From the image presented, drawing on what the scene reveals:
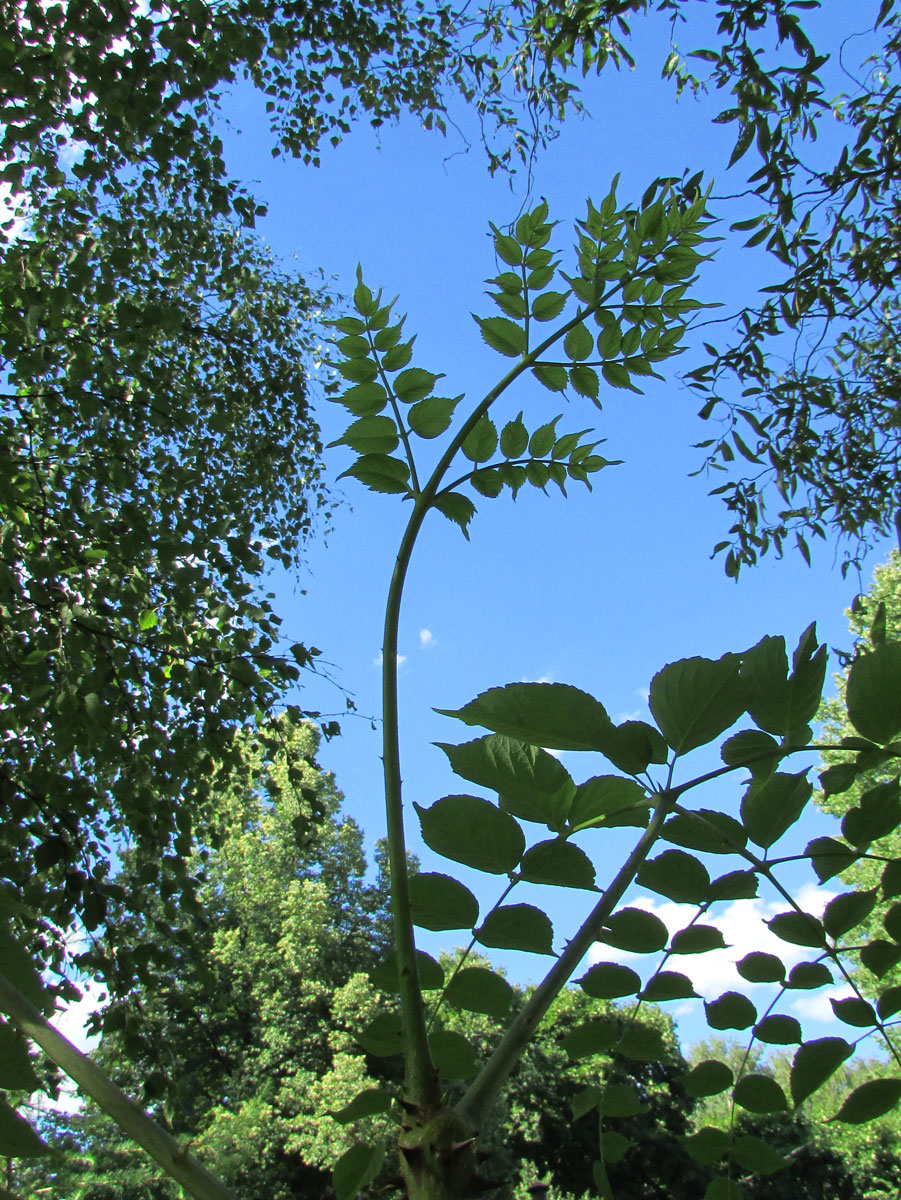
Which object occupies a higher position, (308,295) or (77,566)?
(308,295)

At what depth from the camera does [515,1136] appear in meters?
20.2

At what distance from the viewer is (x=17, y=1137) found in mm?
325

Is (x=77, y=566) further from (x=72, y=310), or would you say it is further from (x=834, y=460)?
(x=834, y=460)

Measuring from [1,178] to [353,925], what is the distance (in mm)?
22603

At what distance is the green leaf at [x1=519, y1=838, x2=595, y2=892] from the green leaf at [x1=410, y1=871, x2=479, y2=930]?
0.04 metres

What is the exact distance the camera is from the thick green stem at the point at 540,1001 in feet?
1.24

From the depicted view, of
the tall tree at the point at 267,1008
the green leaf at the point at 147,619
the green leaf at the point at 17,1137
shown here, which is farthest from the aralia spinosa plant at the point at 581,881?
the tall tree at the point at 267,1008

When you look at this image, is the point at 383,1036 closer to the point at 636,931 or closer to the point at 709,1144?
the point at 636,931

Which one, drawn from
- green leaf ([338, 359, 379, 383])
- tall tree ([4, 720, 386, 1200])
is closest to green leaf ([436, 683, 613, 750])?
green leaf ([338, 359, 379, 383])

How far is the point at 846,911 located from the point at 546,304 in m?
0.56

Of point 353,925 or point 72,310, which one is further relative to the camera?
point 353,925

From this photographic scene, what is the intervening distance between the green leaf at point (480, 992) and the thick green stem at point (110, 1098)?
0.19 m

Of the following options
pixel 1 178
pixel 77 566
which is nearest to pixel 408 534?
pixel 77 566

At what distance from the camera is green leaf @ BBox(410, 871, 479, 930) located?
470 millimetres
